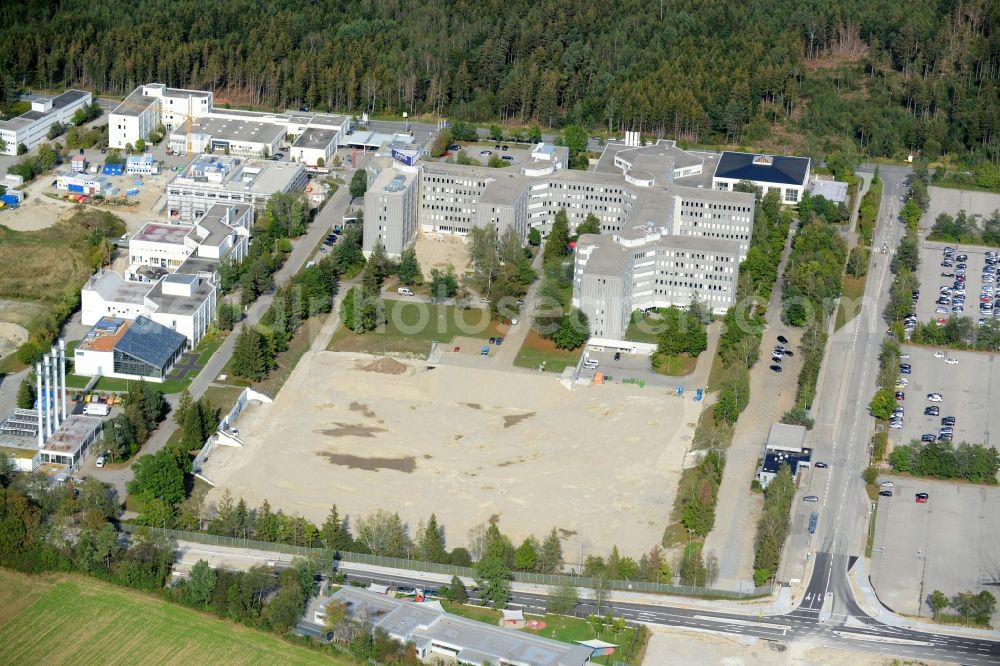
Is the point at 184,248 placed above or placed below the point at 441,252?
above

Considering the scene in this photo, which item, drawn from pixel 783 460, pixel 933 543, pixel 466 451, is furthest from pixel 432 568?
pixel 933 543

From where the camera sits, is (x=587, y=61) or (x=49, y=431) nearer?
(x=49, y=431)

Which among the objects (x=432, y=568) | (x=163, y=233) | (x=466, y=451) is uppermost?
(x=163, y=233)

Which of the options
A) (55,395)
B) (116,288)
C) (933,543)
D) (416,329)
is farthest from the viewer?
(116,288)

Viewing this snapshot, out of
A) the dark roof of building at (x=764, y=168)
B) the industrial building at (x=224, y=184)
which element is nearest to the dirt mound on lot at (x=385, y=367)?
the industrial building at (x=224, y=184)

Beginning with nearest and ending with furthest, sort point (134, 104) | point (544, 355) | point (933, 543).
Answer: point (933, 543) < point (544, 355) < point (134, 104)

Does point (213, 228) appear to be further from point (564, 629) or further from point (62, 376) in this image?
point (564, 629)

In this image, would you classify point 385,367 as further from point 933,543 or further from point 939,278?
point 939,278

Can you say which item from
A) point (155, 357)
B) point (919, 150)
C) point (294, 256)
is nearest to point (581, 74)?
point (919, 150)

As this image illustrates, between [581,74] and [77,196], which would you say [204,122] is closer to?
[77,196]
